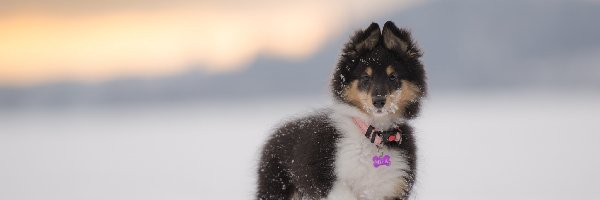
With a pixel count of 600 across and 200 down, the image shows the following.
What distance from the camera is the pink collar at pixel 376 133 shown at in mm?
5855

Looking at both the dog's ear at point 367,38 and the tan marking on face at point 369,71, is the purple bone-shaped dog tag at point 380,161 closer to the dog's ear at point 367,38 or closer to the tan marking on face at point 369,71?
the tan marking on face at point 369,71

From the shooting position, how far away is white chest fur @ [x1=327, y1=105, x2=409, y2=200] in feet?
19.1

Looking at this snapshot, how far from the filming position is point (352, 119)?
19.7ft

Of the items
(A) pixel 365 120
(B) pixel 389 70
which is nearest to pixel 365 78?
(B) pixel 389 70

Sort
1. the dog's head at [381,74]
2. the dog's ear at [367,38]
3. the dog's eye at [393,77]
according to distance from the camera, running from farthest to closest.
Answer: the dog's ear at [367,38] → the dog's eye at [393,77] → the dog's head at [381,74]

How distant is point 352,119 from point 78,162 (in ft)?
35.7

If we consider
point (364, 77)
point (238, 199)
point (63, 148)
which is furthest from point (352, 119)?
point (63, 148)

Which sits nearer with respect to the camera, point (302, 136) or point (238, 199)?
point (302, 136)

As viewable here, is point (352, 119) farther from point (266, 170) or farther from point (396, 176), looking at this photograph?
point (266, 170)

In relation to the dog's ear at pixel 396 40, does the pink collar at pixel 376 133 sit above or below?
below

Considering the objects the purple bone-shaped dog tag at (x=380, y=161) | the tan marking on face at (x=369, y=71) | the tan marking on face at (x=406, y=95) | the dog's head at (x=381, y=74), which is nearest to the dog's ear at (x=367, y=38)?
the dog's head at (x=381, y=74)

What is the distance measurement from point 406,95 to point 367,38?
0.53 meters

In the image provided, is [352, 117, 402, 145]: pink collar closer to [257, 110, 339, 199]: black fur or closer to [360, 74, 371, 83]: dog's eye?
[257, 110, 339, 199]: black fur

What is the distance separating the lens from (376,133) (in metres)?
5.86
